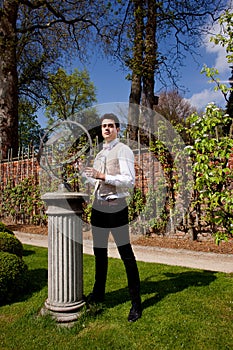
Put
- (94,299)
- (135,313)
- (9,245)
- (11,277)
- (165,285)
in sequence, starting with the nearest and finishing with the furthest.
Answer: (135,313)
(94,299)
(11,277)
(165,285)
(9,245)

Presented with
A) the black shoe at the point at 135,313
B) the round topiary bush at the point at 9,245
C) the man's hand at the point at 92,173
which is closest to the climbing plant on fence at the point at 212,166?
the black shoe at the point at 135,313

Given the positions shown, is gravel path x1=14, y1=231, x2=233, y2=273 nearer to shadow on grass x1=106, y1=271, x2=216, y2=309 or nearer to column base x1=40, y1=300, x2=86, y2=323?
shadow on grass x1=106, y1=271, x2=216, y2=309

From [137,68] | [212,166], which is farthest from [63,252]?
[137,68]

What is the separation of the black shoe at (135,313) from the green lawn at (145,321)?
0.04 metres

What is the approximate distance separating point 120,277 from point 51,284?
1.46 meters

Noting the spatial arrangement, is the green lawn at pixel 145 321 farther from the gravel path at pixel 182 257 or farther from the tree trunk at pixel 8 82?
the tree trunk at pixel 8 82

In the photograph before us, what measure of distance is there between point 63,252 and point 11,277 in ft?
3.04

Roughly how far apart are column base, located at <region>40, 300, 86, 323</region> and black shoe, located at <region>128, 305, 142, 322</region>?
1.50 feet

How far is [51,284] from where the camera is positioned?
9.38 ft

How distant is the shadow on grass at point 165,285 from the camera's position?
3312 millimetres

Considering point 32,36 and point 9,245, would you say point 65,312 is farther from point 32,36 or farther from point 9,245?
point 32,36

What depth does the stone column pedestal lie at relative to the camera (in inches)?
110

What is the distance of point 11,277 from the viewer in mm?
3330

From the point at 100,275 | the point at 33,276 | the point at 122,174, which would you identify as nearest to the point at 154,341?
the point at 100,275
